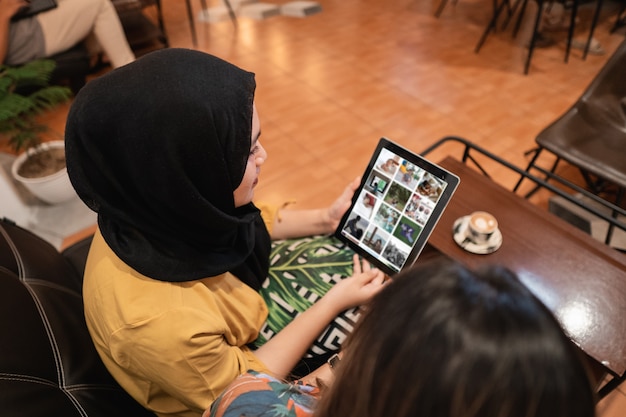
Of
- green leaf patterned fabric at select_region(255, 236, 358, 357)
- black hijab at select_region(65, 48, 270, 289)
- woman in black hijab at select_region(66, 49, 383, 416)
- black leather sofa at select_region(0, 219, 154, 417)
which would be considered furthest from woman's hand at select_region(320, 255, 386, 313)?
black leather sofa at select_region(0, 219, 154, 417)

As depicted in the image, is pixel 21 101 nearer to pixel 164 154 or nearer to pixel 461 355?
pixel 164 154

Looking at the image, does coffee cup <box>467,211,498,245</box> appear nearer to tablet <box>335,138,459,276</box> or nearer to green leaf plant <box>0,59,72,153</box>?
tablet <box>335,138,459,276</box>

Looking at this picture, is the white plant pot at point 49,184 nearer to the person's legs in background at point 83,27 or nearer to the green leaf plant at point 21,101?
the green leaf plant at point 21,101

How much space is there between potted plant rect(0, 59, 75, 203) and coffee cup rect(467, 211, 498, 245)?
5.19 feet

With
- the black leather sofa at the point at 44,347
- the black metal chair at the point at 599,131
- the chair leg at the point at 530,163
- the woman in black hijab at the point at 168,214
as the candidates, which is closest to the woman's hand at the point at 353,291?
the woman in black hijab at the point at 168,214

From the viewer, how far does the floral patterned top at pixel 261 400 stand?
1.85ft

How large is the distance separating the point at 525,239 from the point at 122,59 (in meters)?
2.55

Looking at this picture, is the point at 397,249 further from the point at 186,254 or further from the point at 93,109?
the point at 93,109

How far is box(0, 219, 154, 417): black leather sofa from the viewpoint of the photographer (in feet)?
1.96

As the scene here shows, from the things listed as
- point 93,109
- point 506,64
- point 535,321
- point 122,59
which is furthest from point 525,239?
point 122,59

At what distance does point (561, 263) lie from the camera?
1.06 meters

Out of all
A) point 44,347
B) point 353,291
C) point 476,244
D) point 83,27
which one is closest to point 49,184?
point 83,27

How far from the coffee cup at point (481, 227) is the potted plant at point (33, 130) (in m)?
1.58

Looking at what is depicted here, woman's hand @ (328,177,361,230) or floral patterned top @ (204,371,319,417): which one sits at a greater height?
floral patterned top @ (204,371,319,417)
